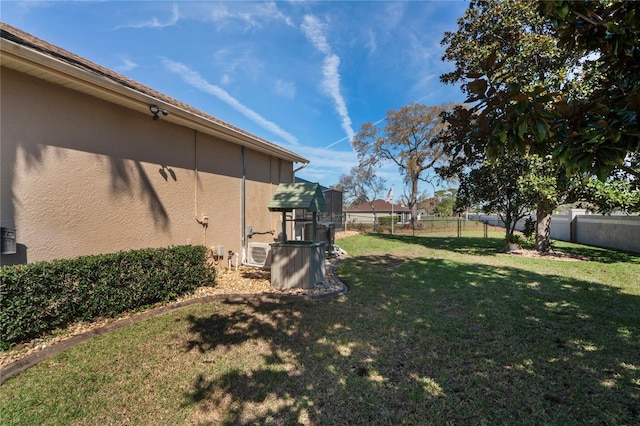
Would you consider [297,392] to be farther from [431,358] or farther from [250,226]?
[250,226]

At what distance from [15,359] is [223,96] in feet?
35.5

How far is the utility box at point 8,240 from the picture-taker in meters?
3.69

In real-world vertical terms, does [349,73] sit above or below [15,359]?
above

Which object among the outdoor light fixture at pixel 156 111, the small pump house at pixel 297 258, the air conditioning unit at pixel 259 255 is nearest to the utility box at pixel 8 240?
the outdoor light fixture at pixel 156 111

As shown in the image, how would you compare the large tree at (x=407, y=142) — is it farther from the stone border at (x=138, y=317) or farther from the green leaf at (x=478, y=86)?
the green leaf at (x=478, y=86)

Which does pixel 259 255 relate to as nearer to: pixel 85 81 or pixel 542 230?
pixel 85 81

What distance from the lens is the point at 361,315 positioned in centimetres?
468

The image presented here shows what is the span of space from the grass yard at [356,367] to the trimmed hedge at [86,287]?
620 millimetres

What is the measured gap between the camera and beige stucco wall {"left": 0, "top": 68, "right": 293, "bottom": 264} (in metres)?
3.95

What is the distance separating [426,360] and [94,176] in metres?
5.62

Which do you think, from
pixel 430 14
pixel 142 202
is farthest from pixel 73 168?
pixel 430 14

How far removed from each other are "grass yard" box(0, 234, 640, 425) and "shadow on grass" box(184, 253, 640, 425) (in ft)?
0.05

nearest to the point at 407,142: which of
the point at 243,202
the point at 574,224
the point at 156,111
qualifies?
the point at 574,224

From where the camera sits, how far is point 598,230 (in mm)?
14484
